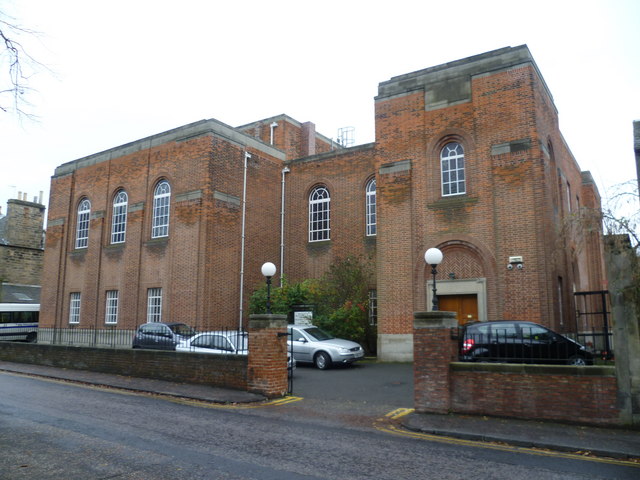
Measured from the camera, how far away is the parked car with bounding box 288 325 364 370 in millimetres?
16641

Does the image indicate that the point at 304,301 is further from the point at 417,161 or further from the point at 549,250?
the point at 549,250

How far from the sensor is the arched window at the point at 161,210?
24.7 m

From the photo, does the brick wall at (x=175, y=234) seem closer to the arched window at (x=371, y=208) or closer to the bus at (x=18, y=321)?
the bus at (x=18, y=321)

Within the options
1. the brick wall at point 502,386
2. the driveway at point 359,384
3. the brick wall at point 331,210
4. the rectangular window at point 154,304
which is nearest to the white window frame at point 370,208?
the brick wall at point 331,210

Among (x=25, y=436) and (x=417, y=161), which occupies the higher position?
(x=417, y=161)

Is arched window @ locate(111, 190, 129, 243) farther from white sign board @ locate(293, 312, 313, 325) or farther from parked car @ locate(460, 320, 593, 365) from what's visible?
parked car @ locate(460, 320, 593, 365)

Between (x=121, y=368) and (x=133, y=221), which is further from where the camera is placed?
(x=133, y=221)

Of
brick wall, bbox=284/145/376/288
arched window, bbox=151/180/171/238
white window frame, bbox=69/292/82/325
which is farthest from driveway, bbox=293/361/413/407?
white window frame, bbox=69/292/82/325

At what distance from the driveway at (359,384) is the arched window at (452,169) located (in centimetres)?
642

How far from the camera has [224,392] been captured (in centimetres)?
1252

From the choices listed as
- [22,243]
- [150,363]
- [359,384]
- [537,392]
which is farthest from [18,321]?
[537,392]

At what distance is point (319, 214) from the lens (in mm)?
25453

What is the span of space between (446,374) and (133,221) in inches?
787

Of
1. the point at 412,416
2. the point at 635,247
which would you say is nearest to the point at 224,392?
the point at 412,416
